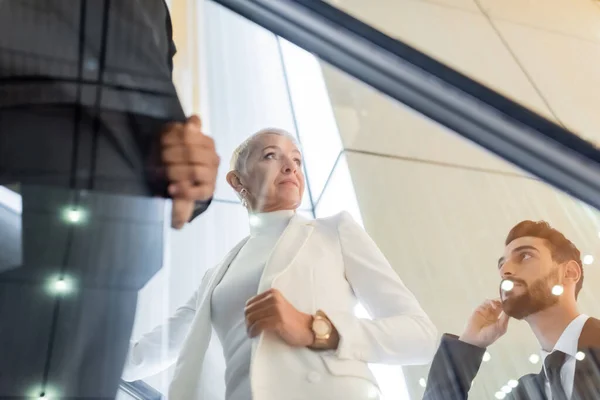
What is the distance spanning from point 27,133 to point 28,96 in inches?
1.0

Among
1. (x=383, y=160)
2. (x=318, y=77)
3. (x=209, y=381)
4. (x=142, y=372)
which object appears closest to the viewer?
(x=142, y=372)

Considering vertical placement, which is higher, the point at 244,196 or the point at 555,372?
the point at 244,196

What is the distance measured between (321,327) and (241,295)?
0.10 meters

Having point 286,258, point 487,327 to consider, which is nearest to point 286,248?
point 286,258

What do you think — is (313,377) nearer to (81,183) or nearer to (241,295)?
(241,295)

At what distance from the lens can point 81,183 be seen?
37cm

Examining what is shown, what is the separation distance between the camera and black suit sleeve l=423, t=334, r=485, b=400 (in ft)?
2.03

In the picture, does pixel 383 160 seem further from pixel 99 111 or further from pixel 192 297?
pixel 99 111

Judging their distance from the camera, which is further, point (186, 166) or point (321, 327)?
point (321, 327)

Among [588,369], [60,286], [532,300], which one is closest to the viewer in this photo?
[60,286]

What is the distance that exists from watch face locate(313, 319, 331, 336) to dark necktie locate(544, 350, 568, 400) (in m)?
0.21

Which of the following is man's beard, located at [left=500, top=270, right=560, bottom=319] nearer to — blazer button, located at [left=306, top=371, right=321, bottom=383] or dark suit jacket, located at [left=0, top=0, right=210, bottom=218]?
blazer button, located at [left=306, top=371, right=321, bottom=383]

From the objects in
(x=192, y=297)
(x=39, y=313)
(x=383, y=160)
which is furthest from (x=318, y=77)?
(x=39, y=313)

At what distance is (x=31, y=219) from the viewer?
362 mm
